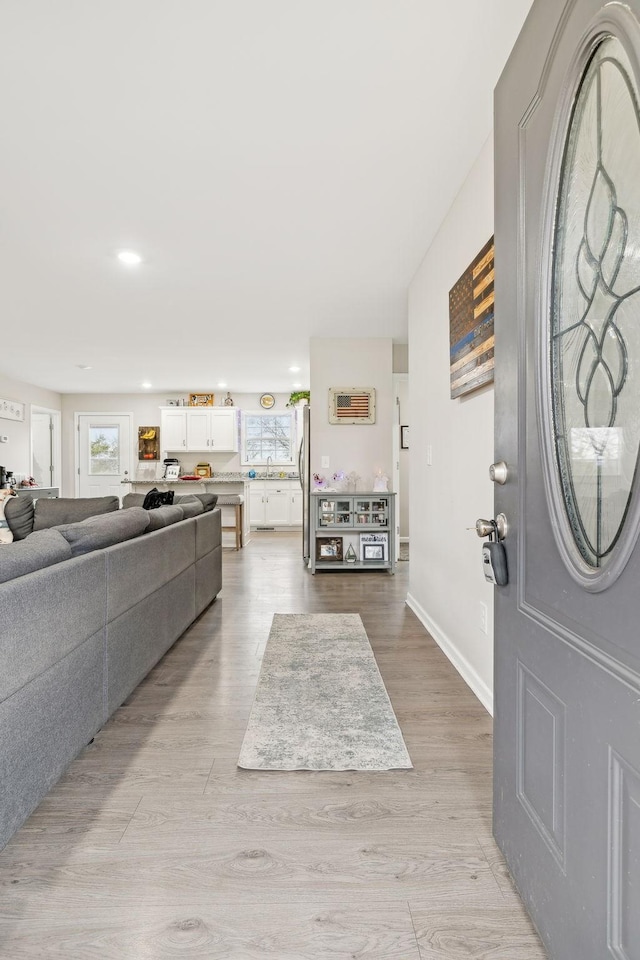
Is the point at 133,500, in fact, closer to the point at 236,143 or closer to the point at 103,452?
the point at 236,143

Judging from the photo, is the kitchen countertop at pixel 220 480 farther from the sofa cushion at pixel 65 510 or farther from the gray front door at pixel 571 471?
the gray front door at pixel 571 471

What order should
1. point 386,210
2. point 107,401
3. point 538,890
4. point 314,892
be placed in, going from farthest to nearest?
point 107,401 → point 386,210 → point 314,892 → point 538,890

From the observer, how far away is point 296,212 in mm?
2889

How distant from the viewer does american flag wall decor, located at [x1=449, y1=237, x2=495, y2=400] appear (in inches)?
84.4

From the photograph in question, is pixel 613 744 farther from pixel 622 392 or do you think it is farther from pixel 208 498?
pixel 208 498

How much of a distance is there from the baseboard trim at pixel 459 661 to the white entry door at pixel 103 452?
7.32 meters

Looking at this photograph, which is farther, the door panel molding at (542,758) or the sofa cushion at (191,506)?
the sofa cushion at (191,506)

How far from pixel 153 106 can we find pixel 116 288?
2.27 metres

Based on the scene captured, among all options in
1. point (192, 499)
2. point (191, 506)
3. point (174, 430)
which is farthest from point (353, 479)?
point (174, 430)

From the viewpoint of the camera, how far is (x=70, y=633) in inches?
64.3

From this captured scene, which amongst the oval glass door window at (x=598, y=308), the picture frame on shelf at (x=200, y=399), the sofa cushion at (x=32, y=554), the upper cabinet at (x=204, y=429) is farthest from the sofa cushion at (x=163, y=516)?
the picture frame on shelf at (x=200, y=399)

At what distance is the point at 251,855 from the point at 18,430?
822cm

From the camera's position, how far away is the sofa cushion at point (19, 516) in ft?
12.0

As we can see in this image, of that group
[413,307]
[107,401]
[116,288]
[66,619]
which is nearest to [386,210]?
[413,307]
